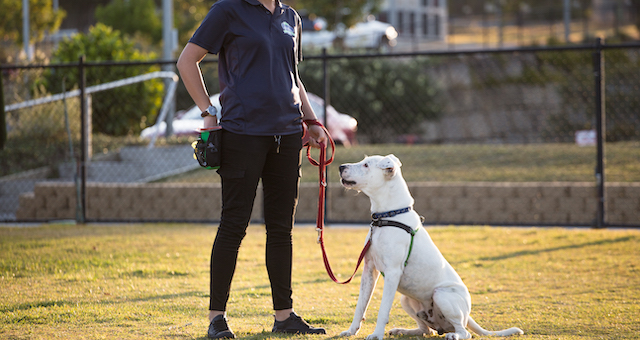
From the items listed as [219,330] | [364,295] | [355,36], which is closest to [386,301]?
[364,295]

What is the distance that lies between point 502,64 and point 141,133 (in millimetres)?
13875

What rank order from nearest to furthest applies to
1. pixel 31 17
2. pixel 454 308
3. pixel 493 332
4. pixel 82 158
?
pixel 454 308 → pixel 493 332 → pixel 82 158 → pixel 31 17

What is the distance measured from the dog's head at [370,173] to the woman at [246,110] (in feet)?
1.03

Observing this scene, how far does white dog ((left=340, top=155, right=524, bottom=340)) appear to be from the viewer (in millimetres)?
3301

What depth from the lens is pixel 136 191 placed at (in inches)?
336

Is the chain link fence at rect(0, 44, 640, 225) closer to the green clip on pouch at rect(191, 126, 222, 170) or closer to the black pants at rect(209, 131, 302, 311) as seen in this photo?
the black pants at rect(209, 131, 302, 311)

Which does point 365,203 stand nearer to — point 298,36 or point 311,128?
point 311,128

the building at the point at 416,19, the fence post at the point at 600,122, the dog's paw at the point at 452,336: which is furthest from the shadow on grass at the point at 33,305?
the building at the point at 416,19

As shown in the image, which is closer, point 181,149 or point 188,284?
point 188,284

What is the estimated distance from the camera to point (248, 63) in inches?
120

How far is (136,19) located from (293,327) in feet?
83.0

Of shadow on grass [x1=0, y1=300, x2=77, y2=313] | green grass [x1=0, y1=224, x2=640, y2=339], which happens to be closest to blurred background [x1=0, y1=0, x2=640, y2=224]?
green grass [x1=0, y1=224, x2=640, y2=339]

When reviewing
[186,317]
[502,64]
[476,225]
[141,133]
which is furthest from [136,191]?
[502,64]

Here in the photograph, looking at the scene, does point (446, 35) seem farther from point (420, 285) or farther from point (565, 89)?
point (420, 285)
